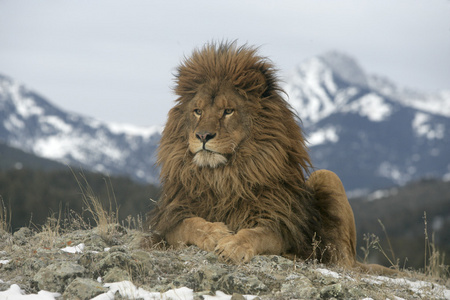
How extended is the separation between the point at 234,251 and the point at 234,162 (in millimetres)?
1029

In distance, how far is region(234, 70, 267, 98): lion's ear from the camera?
18.7ft

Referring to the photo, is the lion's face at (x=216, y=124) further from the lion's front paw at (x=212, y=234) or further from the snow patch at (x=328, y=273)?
the snow patch at (x=328, y=273)

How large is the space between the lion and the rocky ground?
0.97 ft

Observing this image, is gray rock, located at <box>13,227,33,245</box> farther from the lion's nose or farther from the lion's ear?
the lion's ear

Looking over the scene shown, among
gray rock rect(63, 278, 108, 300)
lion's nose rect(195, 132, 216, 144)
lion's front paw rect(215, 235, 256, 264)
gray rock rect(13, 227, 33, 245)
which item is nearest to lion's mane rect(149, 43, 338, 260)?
lion's nose rect(195, 132, 216, 144)

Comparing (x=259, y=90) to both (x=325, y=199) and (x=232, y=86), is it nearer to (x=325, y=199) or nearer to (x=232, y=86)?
(x=232, y=86)

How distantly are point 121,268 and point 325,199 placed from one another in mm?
2818

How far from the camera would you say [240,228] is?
5480 millimetres

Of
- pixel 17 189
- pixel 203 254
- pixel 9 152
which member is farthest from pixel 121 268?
pixel 9 152

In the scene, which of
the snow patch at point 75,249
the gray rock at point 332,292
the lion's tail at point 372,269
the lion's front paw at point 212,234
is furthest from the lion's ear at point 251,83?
the lion's tail at point 372,269

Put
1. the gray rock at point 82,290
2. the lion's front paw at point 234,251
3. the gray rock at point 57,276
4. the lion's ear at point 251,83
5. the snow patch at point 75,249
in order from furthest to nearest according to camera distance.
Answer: the lion's ear at point 251,83
the snow patch at point 75,249
the lion's front paw at point 234,251
the gray rock at point 57,276
the gray rock at point 82,290

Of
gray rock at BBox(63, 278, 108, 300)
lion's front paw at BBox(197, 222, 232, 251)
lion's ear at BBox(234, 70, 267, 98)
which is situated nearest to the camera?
gray rock at BBox(63, 278, 108, 300)

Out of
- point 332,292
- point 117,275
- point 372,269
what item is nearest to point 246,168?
point 332,292

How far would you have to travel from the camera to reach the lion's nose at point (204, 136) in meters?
5.27
